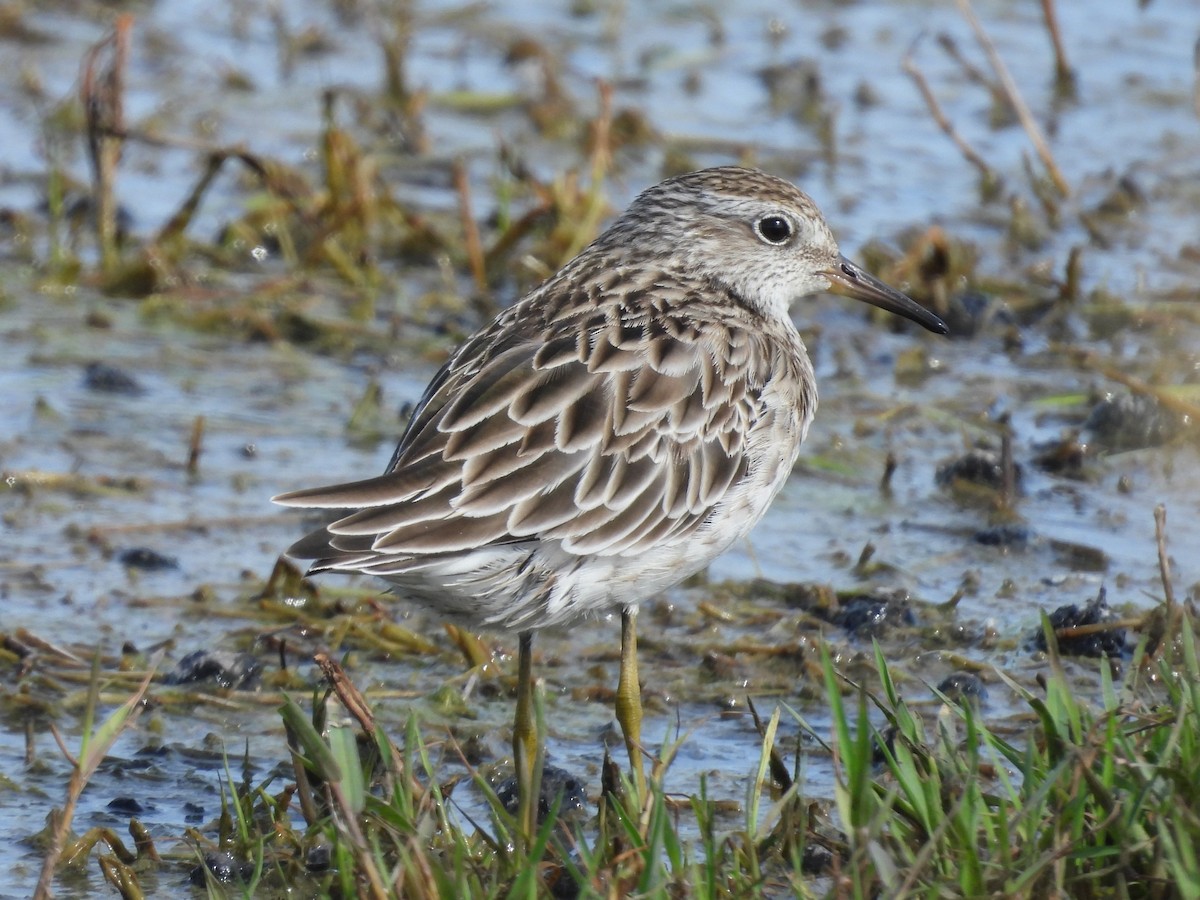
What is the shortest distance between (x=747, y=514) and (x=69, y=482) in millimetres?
2864

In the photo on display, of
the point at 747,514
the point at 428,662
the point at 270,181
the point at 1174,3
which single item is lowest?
the point at 428,662

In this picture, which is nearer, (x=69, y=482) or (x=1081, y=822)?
(x=1081, y=822)

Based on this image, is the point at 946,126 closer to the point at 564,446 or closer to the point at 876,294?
the point at 876,294

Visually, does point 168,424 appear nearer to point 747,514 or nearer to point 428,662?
point 428,662

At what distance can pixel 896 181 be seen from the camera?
10.8 meters

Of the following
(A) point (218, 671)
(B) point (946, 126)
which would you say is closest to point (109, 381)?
(A) point (218, 671)

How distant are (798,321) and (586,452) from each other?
413 centimetres

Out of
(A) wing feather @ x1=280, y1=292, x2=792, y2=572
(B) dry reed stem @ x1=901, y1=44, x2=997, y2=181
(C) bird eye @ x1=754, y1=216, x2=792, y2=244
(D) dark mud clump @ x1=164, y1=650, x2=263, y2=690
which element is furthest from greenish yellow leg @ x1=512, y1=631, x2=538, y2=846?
(B) dry reed stem @ x1=901, y1=44, x2=997, y2=181

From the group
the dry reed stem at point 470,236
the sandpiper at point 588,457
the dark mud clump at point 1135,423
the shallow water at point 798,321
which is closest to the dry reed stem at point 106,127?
the shallow water at point 798,321

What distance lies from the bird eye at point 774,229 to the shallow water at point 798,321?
4.08 ft

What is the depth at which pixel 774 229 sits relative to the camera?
6262mm

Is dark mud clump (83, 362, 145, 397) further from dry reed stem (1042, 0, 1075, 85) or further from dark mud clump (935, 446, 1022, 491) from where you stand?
dry reed stem (1042, 0, 1075, 85)

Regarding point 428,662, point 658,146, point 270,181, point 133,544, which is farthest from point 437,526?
point 658,146

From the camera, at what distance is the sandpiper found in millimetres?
4781
